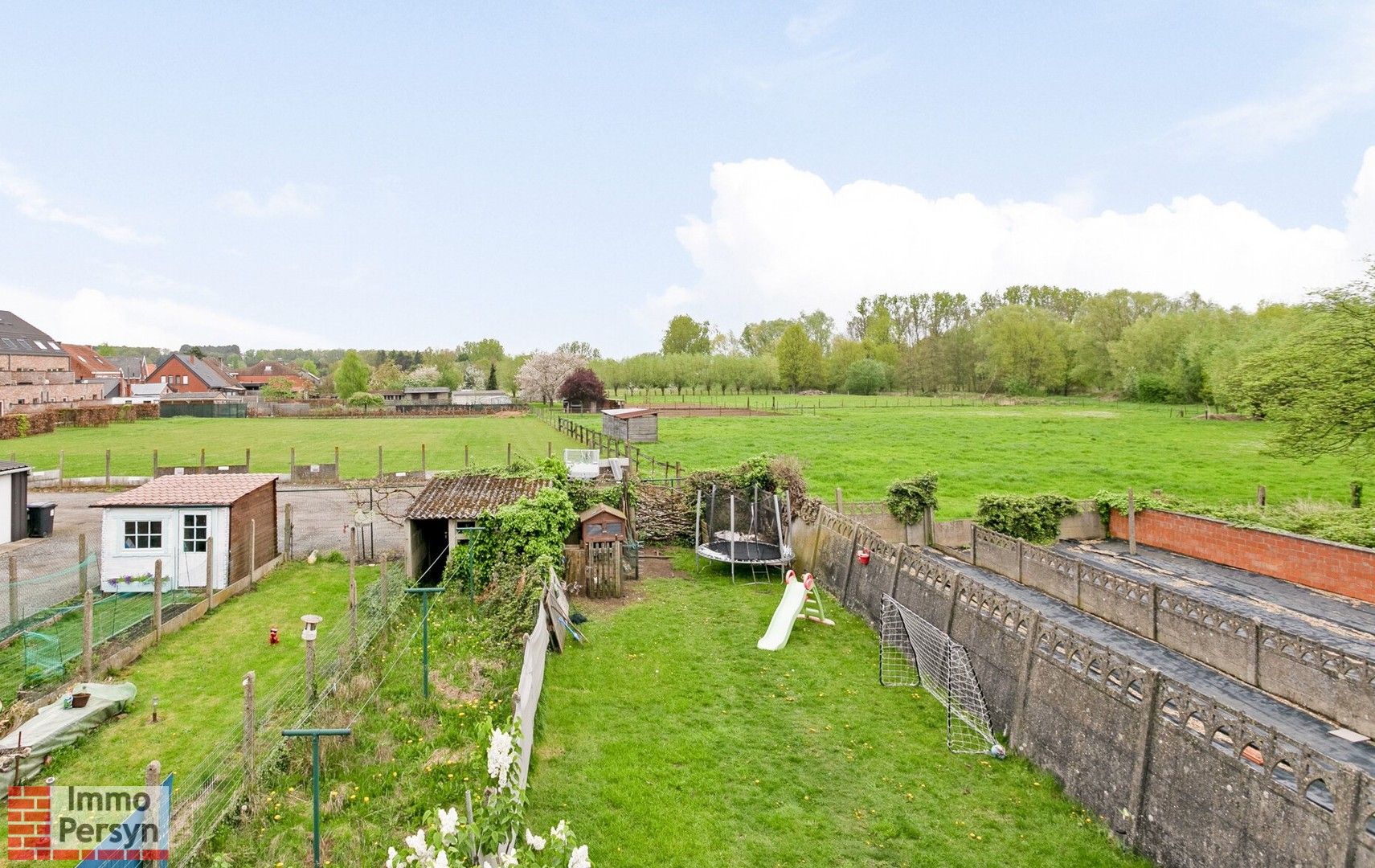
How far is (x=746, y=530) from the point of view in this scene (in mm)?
21781

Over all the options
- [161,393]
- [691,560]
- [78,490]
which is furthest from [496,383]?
[691,560]

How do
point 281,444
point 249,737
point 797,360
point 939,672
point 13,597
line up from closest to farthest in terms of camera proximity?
point 249,737
point 939,672
point 13,597
point 281,444
point 797,360

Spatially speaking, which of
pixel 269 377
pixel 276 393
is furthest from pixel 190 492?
pixel 269 377

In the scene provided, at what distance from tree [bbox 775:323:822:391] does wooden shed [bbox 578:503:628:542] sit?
99.5 metres

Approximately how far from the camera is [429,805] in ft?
26.8

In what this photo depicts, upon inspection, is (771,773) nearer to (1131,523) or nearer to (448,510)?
(448,510)

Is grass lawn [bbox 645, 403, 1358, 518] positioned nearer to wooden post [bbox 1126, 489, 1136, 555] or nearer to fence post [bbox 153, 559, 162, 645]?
wooden post [bbox 1126, 489, 1136, 555]

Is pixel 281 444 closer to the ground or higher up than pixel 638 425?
closer to the ground

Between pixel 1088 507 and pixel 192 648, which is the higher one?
pixel 1088 507

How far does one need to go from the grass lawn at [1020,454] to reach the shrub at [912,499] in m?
4.05

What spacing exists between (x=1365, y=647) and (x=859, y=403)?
252 ft

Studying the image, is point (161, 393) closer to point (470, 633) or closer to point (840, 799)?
point (470, 633)

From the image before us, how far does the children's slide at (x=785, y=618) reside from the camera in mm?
14094

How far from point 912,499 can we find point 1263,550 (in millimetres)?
9202
